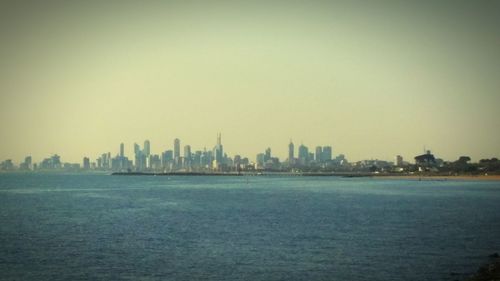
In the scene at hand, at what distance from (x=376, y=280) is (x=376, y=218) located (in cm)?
3864

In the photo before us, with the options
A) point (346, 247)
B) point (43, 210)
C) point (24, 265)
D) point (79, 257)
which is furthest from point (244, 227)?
point (43, 210)

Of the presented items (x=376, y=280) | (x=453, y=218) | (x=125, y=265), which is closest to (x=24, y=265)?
(x=125, y=265)

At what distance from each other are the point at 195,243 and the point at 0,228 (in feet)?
85.8

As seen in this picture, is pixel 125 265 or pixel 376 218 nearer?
pixel 125 265

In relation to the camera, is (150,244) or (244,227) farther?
(244,227)

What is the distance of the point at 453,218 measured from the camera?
244ft

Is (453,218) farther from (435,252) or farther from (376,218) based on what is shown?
(435,252)

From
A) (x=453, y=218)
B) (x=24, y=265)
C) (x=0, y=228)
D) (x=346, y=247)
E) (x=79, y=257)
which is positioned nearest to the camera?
(x=24, y=265)

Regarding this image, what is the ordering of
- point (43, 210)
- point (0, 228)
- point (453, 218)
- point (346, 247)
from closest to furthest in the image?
point (346, 247)
point (0, 228)
point (453, 218)
point (43, 210)

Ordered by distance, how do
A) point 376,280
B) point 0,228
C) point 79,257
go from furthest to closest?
point 0,228, point 79,257, point 376,280

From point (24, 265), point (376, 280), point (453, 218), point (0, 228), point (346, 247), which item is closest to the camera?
point (376, 280)

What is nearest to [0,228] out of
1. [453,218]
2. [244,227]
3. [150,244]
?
[150,244]

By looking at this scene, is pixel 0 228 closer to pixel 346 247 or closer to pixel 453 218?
pixel 346 247

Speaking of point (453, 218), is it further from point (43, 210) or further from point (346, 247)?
point (43, 210)
